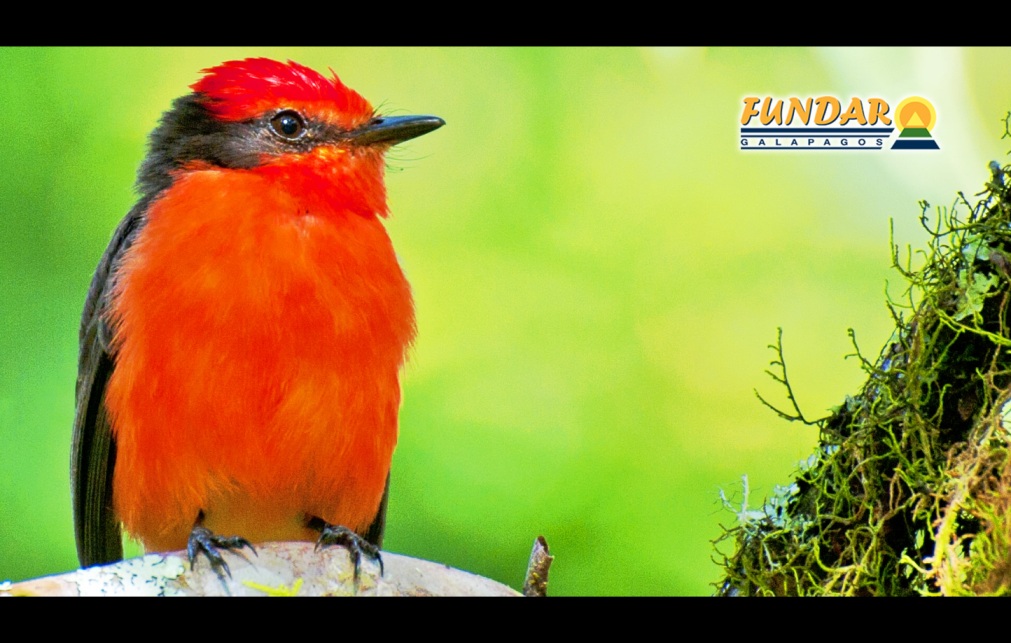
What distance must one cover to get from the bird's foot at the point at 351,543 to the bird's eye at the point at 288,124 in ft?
4.60

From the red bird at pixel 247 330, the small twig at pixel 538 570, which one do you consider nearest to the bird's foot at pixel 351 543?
the red bird at pixel 247 330

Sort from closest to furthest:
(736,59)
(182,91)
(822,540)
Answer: (822,540) < (736,59) < (182,91)

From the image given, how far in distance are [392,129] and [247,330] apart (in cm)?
100

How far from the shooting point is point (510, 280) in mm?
5160

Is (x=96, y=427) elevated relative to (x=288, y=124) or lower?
lower

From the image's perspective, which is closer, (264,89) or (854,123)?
(854,123)

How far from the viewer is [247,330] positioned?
12.9ft

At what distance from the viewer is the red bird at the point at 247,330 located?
3.97 metres

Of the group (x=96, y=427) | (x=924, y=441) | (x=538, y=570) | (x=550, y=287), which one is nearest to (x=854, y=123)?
(x=924, y=441)

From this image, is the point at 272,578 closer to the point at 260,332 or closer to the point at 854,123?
the point at 260,332

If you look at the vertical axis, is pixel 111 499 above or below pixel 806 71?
below
